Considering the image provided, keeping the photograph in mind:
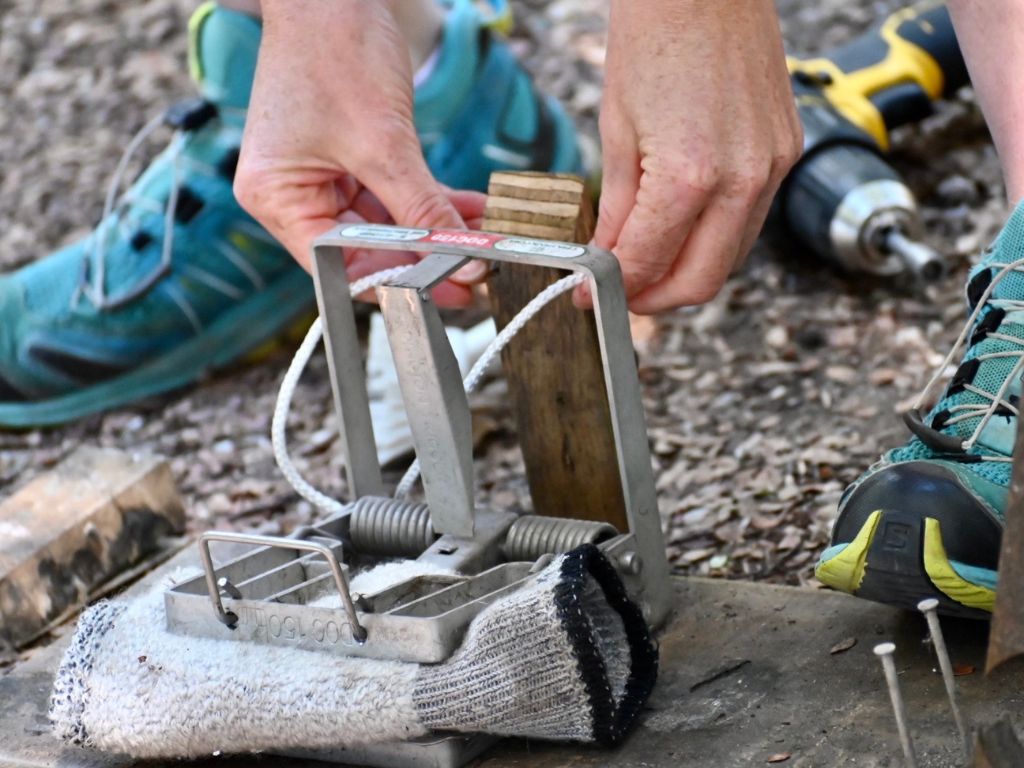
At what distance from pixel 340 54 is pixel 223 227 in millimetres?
858

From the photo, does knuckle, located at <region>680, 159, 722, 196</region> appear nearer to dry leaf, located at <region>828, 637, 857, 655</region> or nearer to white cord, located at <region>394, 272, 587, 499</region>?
white cord, located at <region>394, 272, 587, 499</region>

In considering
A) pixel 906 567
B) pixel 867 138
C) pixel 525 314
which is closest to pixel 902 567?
pixel 906 567

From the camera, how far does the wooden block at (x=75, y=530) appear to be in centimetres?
159

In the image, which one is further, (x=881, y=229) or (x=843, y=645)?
(x=881, y=229)

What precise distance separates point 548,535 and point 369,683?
0.23 m

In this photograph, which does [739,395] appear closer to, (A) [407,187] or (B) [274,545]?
(A) [407,187]

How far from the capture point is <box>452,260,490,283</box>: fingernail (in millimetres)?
1355

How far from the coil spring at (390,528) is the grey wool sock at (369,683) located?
201 millimetres

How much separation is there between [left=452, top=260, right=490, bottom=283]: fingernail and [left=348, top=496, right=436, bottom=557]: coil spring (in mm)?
214

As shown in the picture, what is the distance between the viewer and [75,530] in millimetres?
1650

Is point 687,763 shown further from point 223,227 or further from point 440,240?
point 223,227

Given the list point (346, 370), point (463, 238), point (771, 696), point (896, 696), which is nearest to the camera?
point (896, 696)

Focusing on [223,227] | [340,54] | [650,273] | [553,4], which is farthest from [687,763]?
[553,4]

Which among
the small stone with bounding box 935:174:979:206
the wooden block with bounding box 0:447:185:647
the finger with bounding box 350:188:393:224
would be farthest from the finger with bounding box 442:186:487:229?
the small stone with bounding box 935:174:979:206
